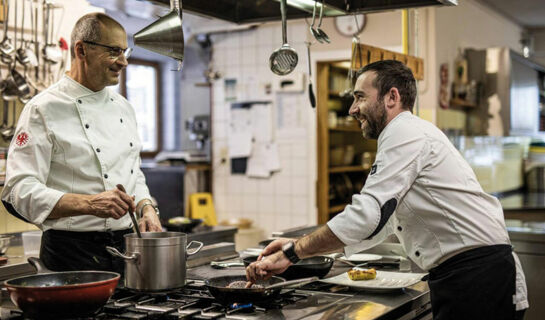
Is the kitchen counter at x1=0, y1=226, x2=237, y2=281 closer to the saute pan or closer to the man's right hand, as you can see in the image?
the man's right hand

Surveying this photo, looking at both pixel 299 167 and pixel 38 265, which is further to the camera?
pixel 299 167

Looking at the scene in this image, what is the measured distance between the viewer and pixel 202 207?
267 inches

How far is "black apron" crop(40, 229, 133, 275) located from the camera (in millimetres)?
2287

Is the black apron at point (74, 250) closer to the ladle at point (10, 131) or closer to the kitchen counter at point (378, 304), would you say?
the kitchen counter at point (378, 304)

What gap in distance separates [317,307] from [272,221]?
4.91 meters

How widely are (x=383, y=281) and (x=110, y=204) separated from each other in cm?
93

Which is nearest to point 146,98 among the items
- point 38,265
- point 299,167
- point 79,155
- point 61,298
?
point 299,167

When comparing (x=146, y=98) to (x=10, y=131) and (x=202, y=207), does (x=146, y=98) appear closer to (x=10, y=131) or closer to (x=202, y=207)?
(x=202, y=207)

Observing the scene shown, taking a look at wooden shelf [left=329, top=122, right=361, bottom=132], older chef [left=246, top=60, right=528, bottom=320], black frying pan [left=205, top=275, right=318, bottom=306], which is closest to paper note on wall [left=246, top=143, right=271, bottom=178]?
wooden shelf [left=329, top=122, right=361, bottom=132]

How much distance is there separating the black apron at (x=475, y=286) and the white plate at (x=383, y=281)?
14 centimetres

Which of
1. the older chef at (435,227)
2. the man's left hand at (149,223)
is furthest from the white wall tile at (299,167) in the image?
the older chef at (435,227)

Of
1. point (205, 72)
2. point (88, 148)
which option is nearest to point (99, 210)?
point (88, 148)

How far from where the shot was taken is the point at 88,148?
2303mm

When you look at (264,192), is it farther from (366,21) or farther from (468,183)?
(468,183)
